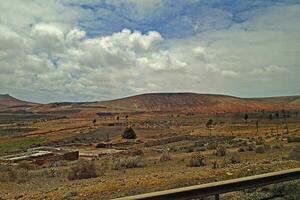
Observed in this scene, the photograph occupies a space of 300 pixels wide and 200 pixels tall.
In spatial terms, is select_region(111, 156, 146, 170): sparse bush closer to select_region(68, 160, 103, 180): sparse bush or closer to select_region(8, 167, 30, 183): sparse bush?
select_region(68, 160, 103, 180): sparse bush

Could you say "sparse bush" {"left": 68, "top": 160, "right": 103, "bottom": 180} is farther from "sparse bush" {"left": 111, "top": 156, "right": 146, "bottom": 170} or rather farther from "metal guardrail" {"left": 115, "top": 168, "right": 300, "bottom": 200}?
"metal guardrail" {"left": 115, "top": 168, "right": 300, "bottom": 200}

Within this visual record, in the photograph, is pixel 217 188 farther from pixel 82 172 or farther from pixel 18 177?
pixel 18 177

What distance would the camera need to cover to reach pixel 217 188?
6578 mm

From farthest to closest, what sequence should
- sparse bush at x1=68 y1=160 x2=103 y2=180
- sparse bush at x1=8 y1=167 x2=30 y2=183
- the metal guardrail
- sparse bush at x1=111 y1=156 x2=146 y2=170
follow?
sparse bush at x1=111 y1=156 x2=146 y2=170, sparse bush at x1=8 y1=167 x2=30 y2=183, sparse bush at x1=68 y1=160 x2=103 y2=180, the metal guardrail

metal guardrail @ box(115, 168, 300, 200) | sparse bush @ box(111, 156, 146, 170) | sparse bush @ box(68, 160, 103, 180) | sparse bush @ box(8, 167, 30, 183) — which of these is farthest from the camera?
sparse bush @ box(111, 156, 146, 170)

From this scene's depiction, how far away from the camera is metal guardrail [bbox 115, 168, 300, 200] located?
19.0ft

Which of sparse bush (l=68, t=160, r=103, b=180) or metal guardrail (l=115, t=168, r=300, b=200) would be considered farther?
sparse bush (l=68, t=160, r=103, b=180)

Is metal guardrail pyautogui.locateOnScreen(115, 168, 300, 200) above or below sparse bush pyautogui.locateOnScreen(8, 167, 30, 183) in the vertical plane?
above

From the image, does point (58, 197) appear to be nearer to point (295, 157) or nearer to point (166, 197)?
point (166, 197)

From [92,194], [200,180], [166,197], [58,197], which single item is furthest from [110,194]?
[166,197]

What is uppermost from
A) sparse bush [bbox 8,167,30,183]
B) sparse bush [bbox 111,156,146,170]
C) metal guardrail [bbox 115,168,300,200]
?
metal guardrail [bbox 115,168,300,200]

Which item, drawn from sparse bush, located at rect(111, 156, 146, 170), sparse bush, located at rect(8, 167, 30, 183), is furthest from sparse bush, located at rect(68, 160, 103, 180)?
sparse bush, located at rect(111, 156, 146, 170)

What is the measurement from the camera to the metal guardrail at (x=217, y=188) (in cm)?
580

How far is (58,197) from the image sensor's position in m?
12.9
